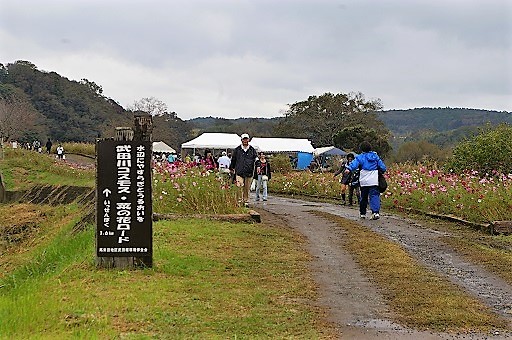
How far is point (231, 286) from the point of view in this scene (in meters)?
7.59

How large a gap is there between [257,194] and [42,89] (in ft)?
206

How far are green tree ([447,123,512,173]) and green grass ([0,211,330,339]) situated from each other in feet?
36.6

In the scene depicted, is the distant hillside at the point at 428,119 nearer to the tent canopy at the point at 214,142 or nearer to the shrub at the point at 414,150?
the shrub at the point at 414,150

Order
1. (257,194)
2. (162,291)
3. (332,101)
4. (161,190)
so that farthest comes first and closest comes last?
(332,101) < (257,194) < (161,190) < (162,291)

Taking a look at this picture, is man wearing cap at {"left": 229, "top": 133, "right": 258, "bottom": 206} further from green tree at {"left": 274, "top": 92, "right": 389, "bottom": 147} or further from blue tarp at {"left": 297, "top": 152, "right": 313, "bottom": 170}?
green tree at {"left": 274, "top": 92, "right": 389, "bottom": 147}

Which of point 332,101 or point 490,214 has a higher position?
point 332,101

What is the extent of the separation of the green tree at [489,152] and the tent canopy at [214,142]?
26.3 m

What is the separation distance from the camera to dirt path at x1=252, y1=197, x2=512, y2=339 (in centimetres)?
611

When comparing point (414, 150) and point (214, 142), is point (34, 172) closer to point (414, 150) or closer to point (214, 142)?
point (214, 142)

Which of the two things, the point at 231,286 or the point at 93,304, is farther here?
the point at 231,286

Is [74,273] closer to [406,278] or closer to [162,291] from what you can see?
[162,291]

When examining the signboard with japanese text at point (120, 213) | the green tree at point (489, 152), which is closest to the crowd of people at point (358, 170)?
the green tree at point (489, 152)

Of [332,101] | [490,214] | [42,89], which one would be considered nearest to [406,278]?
[490,214]

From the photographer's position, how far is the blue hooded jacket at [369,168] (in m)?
14.6
